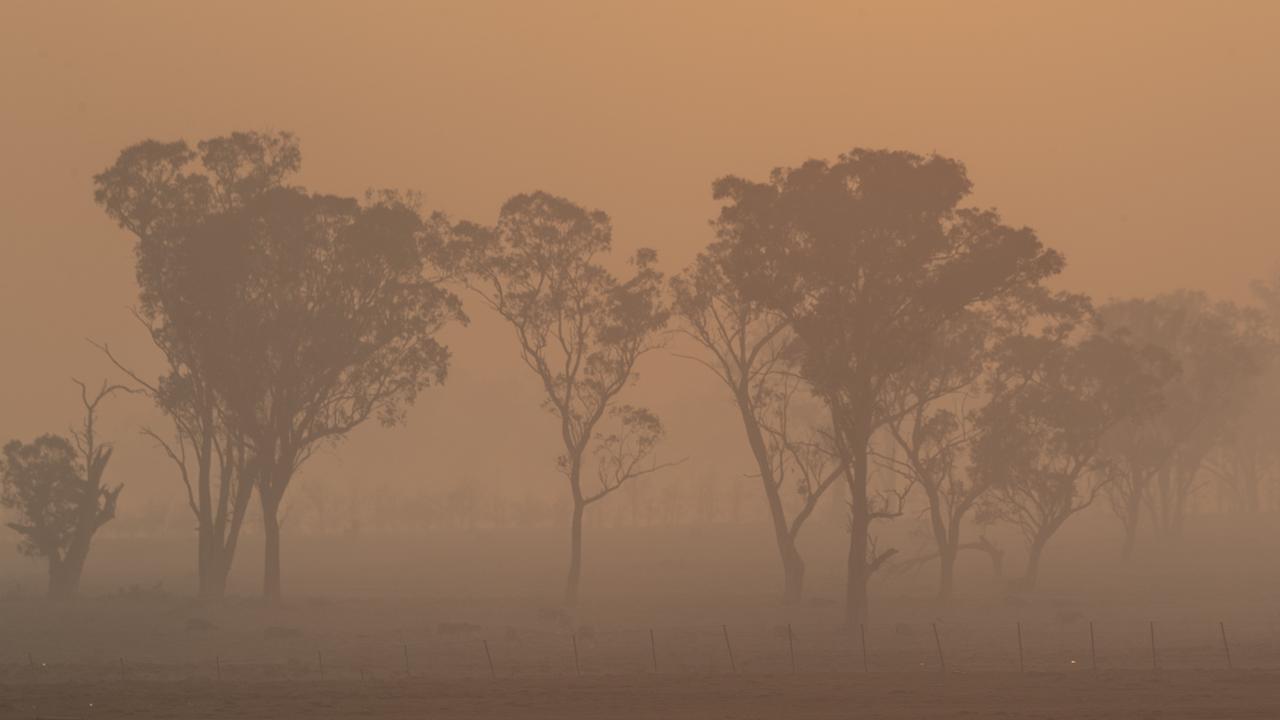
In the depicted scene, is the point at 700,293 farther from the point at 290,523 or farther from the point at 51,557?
the point at 290,523

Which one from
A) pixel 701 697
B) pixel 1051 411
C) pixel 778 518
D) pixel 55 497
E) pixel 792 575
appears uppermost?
pixel 1051 411

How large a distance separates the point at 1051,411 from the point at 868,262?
17.6m

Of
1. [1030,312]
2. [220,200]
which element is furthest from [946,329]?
[220,200]

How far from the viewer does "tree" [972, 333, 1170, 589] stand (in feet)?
221

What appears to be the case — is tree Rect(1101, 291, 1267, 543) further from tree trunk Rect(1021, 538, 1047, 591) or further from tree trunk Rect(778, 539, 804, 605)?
tree trunk Rect(778, 539, 804, 605)

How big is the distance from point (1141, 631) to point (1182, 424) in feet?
118

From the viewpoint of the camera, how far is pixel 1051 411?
67438 mm

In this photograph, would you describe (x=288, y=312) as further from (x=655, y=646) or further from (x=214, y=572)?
(x=655, y=646)

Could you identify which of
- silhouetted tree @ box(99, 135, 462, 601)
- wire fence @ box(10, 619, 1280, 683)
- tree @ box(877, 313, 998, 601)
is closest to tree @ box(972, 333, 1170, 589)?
tree @ box(877, 313, 998, 601)

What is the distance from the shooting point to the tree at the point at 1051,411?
67.3m

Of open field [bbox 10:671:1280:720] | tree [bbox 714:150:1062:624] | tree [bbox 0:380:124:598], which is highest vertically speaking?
tree [bbox 714:150:1062:624]

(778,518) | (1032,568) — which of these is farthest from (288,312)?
(1032,568)

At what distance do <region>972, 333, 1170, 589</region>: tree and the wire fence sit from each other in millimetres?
12179

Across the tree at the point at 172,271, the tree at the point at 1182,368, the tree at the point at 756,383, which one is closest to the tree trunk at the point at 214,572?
the tree at the point at 172,271
